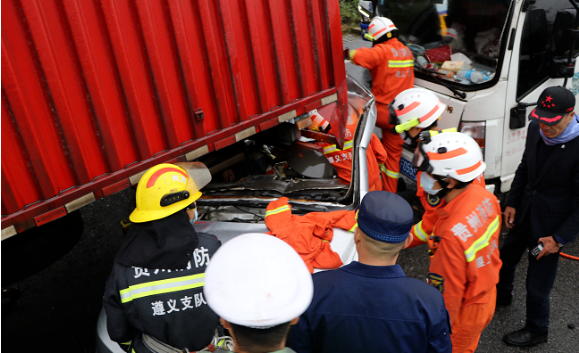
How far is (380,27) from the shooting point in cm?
470

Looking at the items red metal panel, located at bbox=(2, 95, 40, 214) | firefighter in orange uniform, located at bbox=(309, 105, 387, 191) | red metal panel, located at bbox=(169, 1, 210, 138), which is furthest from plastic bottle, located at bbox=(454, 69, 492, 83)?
red metal panel, located at bbox=(2, 95, 40, 214)

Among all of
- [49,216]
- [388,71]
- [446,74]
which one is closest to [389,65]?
[388,71]

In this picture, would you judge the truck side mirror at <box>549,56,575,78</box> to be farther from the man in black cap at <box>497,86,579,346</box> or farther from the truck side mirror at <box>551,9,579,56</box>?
the man in black cap at <box>497,86,579,346</box>

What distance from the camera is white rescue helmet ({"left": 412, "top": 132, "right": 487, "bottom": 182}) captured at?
230 cm

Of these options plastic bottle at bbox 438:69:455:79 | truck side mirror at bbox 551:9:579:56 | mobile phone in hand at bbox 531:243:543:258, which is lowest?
mobile phone in hand at bbox 531:243:543:258

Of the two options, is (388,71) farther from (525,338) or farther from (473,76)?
(525,338)

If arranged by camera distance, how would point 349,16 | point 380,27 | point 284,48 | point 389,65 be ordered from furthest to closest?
1. point 349,16
2. point 380,27
3. point 389,65
4. point 284,48

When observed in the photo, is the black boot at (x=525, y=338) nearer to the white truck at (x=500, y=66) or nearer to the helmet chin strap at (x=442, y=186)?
the white truck at (x=500, y=66)

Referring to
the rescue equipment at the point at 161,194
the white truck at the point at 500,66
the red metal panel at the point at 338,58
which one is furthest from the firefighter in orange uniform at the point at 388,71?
the rescue equipment at the point at 161,194

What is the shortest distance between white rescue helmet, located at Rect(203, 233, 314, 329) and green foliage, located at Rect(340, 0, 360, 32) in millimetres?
11207

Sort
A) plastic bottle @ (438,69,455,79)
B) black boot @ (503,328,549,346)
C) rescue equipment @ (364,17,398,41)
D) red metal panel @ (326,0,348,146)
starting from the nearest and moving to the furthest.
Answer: black boot @ (503,328,549,346) < red metal panel @ (326,0,348,146) < plastic bottle @ (438,69,455,79) < rescue equipment @ (364,17,398,41)

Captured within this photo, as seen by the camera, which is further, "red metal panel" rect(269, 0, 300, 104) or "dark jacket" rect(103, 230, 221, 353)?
"red metal panel" rect(269, 0, 300, 104)

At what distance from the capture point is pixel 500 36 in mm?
3703

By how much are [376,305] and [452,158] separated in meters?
1.12
